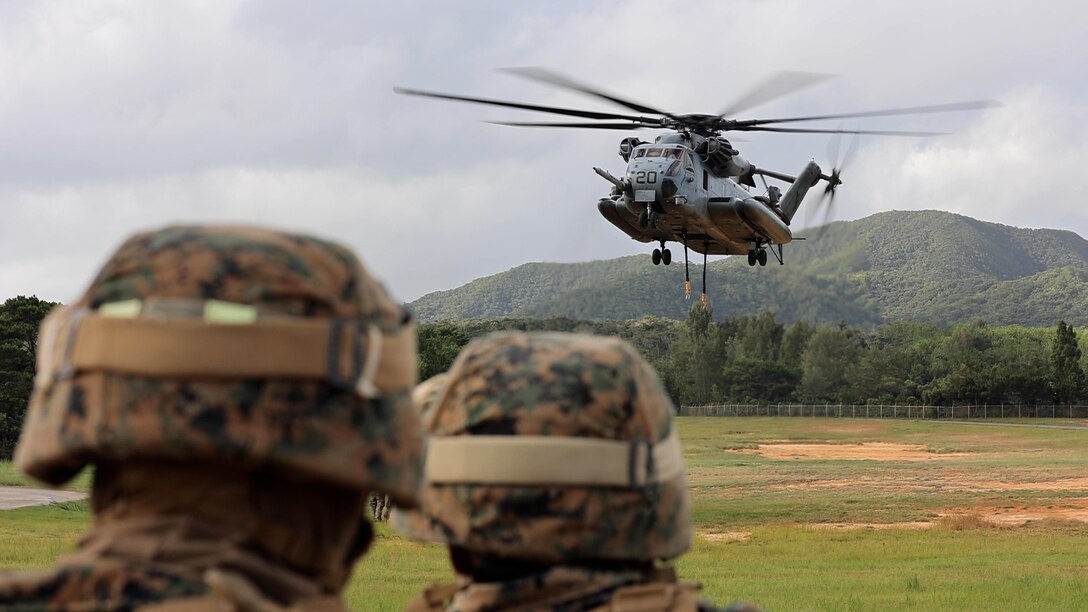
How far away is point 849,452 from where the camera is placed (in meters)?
73.5

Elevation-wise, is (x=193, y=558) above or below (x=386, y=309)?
below

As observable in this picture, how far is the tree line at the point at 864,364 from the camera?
10106 cm

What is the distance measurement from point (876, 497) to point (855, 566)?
1998 cm

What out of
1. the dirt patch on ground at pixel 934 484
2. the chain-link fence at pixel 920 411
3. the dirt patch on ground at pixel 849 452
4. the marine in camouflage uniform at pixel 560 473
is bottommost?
the dirt patch on ground at pixel 934 484

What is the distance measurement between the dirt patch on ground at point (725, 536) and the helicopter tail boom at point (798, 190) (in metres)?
12.5

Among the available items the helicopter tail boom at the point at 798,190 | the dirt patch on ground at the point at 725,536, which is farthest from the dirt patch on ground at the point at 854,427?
the dirt patch on ground at the point at 725,536

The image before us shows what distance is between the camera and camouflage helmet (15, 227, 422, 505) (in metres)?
2.11

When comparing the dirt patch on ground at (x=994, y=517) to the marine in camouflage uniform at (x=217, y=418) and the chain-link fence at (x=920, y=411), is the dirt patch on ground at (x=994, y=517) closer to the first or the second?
the marine in camouflage uniform at (x=217, y=418)

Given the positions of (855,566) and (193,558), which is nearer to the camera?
(193,558)

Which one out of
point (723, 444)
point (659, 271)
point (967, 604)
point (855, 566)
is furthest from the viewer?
point (659, 271)

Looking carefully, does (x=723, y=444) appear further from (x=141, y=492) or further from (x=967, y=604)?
(x=141, y=492)

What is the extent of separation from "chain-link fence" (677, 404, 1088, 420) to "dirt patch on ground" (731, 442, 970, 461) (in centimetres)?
1934

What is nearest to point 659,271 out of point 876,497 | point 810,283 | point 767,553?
point 810,283

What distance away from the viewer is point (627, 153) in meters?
38.7
